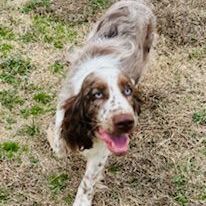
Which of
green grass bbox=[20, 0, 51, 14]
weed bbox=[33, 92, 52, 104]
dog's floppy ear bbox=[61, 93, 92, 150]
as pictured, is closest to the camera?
dog's floppy ear bbox=[61, 93, 92, 150]

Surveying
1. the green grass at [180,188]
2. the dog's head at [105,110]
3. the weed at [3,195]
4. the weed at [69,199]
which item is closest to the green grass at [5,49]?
the weed at [3,195]

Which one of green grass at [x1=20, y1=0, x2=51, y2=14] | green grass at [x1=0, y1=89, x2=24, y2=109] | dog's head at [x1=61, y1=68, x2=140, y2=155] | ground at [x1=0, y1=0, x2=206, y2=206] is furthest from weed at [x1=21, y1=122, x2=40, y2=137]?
green grass at [x1=20, y1=0, x2=51, y2=14]

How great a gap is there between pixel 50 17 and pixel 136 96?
2867mm

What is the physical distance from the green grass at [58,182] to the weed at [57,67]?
1475 mm

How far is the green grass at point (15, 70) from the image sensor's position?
6137 mm

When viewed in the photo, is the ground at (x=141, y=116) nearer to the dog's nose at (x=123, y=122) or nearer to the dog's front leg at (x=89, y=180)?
the dog's front leg at (x=89, y=180)

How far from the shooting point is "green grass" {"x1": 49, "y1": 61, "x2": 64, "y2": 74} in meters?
6.35

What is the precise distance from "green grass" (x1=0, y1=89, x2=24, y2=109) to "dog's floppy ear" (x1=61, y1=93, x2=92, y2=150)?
129 centimetres

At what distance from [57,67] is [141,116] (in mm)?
1068

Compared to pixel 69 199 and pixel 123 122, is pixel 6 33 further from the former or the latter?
pixel 123 122

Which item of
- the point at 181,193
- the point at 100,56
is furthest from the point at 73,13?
the point at 181,193

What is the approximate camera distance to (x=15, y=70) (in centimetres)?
624

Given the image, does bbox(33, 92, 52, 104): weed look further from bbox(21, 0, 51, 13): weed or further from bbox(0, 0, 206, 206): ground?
bbox(21, 0, 51, 13): weed

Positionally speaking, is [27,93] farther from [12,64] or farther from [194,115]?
[194,115]
